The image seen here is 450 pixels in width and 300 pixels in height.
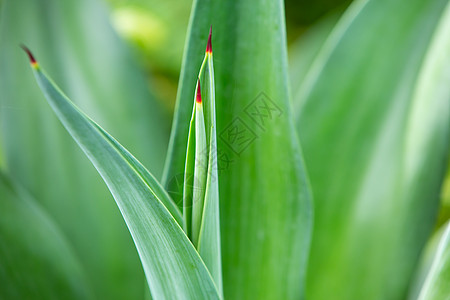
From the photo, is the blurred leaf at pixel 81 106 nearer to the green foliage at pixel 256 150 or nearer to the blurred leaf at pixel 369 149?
the green foliage at pixel 256 150

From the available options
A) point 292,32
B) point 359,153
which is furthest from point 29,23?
point 292,32

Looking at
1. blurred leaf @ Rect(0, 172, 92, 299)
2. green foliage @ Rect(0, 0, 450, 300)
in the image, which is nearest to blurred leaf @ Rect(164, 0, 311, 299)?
green foliage @ Rect(0, 0, 450, 300)

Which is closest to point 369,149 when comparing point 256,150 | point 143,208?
point 256,150

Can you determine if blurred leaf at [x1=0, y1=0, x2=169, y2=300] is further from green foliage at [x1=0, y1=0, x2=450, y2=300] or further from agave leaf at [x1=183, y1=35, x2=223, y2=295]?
agave leaf at [x1=183, y1=35, x2=223, y2=295]

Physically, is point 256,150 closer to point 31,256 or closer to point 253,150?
point 253,150

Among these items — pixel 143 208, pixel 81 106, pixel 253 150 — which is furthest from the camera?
pixel 81 106

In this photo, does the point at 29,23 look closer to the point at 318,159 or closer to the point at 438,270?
the point at 318,159

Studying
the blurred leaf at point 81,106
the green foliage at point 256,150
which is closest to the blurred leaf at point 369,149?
the green foliage at point 256,150
